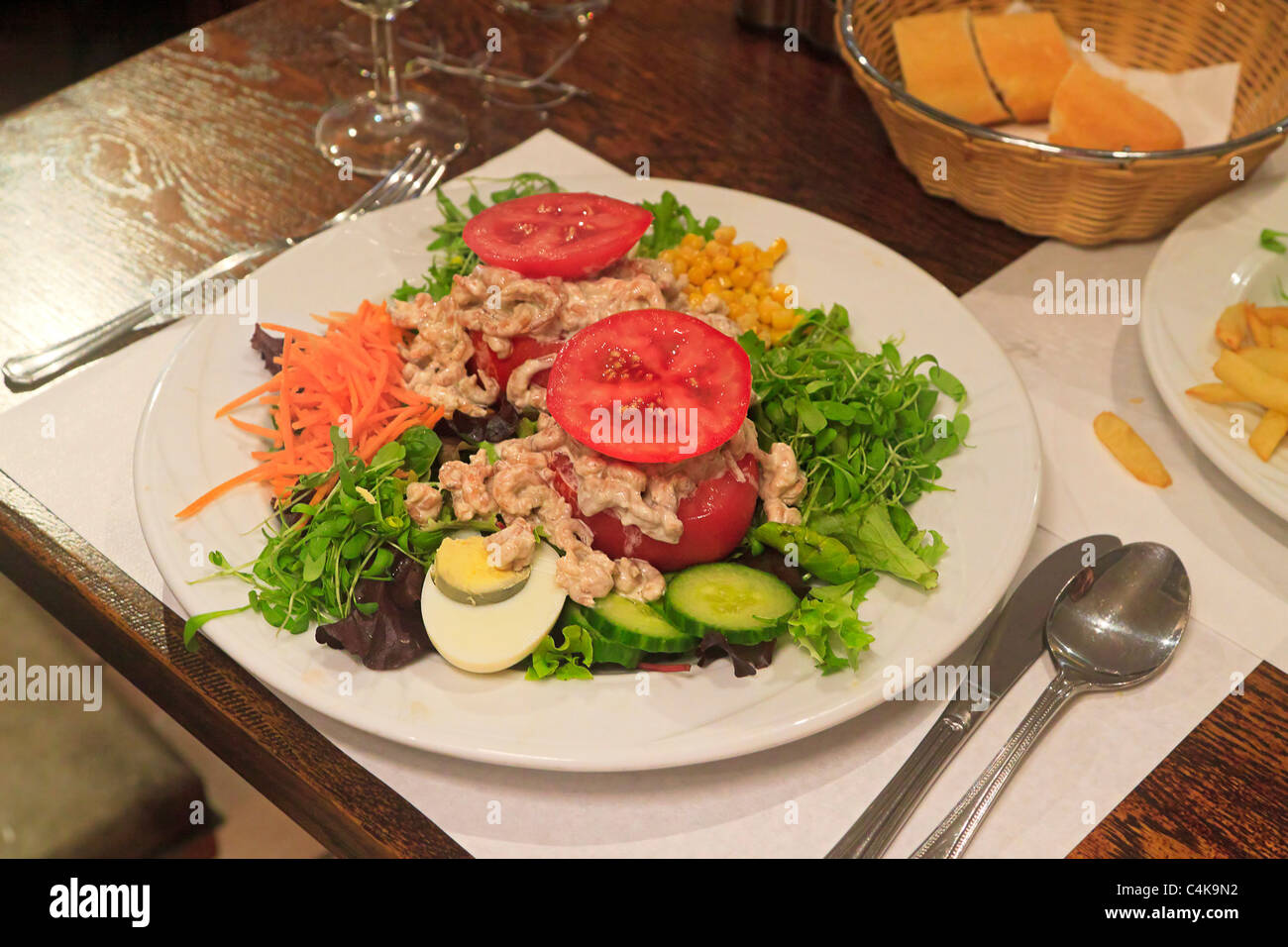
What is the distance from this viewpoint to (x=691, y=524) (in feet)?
5.82

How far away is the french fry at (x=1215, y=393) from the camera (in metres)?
2.00

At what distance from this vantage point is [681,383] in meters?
1.74

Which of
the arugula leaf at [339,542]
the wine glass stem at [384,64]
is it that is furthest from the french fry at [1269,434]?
the wine glass stem at [384,64]

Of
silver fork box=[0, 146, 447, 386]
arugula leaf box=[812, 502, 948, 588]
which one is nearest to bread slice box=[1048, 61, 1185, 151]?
arugula leaf box=[812, 502, 948, 588]

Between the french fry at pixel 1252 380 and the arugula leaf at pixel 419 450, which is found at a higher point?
the french fry at pixel 1252 380

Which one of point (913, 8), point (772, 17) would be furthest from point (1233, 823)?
point (772, 17)

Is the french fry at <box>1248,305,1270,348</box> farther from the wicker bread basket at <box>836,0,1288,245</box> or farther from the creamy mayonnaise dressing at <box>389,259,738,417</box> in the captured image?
the creamy mayonnaise dressing at <box>389,259,738,417</box>

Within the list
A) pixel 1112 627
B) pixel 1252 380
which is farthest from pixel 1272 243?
pixel 1112 627

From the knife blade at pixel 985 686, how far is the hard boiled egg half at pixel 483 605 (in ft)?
1.75

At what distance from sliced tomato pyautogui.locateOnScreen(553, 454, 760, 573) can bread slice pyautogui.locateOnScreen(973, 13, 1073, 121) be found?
152 cm

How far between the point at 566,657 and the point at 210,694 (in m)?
0.59

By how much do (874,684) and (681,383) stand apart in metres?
0.54

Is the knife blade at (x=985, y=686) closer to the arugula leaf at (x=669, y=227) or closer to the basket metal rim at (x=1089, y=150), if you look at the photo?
the basket metal rim at (x=1089, y=150)

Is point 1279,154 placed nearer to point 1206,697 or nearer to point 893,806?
point 1206,697
